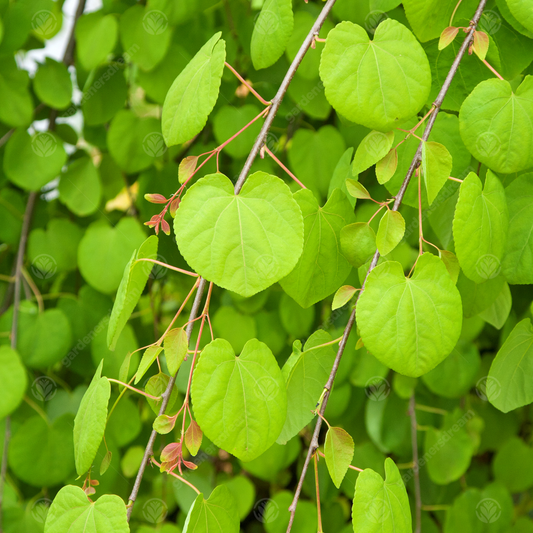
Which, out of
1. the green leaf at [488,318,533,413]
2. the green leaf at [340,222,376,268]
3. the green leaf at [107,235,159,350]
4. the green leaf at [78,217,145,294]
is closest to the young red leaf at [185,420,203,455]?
the green leaf at [107,235,159,350]

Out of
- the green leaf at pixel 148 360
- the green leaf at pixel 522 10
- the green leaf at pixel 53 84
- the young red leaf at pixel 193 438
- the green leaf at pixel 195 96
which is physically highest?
the green leaf at pixel 522 10

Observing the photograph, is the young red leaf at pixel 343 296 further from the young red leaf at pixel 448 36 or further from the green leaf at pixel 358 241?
the young red leaf at pixel 448 36

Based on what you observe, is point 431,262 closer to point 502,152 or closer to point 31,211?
point 502,152

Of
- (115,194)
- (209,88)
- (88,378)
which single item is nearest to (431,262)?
(209,88)

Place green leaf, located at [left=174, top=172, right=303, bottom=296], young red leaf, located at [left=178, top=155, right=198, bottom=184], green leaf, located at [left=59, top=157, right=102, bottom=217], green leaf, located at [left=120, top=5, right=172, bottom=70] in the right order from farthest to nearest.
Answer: green leaf, located at [left=59, top=157, right=102, bottom=217], green leaf, located at [left=120, top=5, right=172, bottom=70], young red leaf, located at [left=178, top=155, right=198, bottom=184], green leaf, located at [left=174, top=172, right=303, bottom=296]

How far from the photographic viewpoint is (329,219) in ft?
1.70

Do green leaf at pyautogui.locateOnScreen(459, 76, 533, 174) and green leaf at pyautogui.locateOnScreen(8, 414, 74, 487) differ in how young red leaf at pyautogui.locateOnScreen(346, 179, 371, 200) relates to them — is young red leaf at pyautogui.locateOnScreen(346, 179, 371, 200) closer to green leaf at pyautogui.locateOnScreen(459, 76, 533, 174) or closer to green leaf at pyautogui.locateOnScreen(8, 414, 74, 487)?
green leaf at pyautogui.locateOnScreen(459, 76, 533, 174)

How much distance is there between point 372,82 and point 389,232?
121 millimetres

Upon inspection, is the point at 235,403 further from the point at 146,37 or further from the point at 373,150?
the point at 146,37

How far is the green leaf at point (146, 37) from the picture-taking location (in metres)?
0.80

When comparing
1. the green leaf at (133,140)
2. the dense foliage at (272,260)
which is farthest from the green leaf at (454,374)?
the green leaf at (133,140)

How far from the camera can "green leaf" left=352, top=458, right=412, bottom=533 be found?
0.41 metres

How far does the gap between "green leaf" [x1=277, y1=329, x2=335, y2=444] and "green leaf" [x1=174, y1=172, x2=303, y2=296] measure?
0.15 m

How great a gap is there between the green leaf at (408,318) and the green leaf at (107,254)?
1.79 ft
